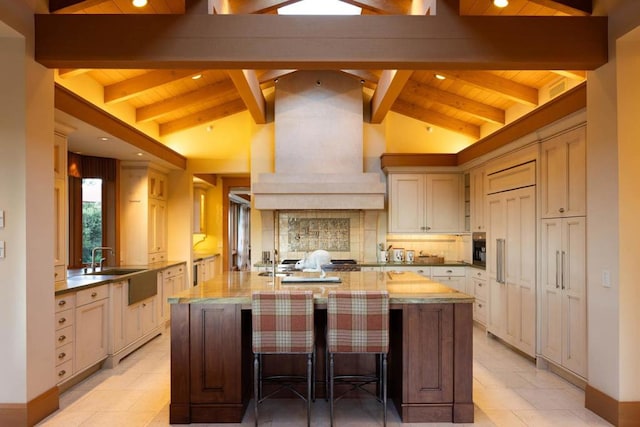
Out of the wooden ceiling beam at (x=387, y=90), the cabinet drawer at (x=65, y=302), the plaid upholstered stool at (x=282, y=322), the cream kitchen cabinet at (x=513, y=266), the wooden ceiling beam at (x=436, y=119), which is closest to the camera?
the plaid upholstered stool at (x=282, y=322)

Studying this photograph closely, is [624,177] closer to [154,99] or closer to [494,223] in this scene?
[494,223]

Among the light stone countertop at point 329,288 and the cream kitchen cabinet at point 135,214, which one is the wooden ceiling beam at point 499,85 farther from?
the cream kitchen cabinet at point 135,214

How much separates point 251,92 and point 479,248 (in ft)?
12.1

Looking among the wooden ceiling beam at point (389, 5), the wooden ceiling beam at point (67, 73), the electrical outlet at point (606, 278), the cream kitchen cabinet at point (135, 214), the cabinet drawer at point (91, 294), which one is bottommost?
the cabinet drawer at point (91, 294)

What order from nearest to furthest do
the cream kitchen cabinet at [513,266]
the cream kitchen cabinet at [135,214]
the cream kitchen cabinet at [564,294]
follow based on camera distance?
the cream kitchen cabinet at [564,294] < the cream kitchen cabinet at [513,266] < the cream kitchen cabinet at [135,214]

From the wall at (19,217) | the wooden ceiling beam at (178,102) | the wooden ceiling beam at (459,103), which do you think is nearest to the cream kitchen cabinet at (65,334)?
the wall at (19,217)

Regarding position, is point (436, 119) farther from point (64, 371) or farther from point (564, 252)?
point (64, 371)

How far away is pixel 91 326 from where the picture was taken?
Result: 3.85m

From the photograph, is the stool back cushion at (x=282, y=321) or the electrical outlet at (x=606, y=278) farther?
the electrical outlet at (x=606, y=278)

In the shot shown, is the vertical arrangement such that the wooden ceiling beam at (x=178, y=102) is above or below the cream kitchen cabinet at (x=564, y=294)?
above

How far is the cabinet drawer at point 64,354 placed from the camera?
3.38 meters

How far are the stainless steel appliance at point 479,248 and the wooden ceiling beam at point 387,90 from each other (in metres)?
2.17

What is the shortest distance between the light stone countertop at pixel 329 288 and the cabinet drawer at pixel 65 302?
1.06 m

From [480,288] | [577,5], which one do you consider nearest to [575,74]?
[577,5]
